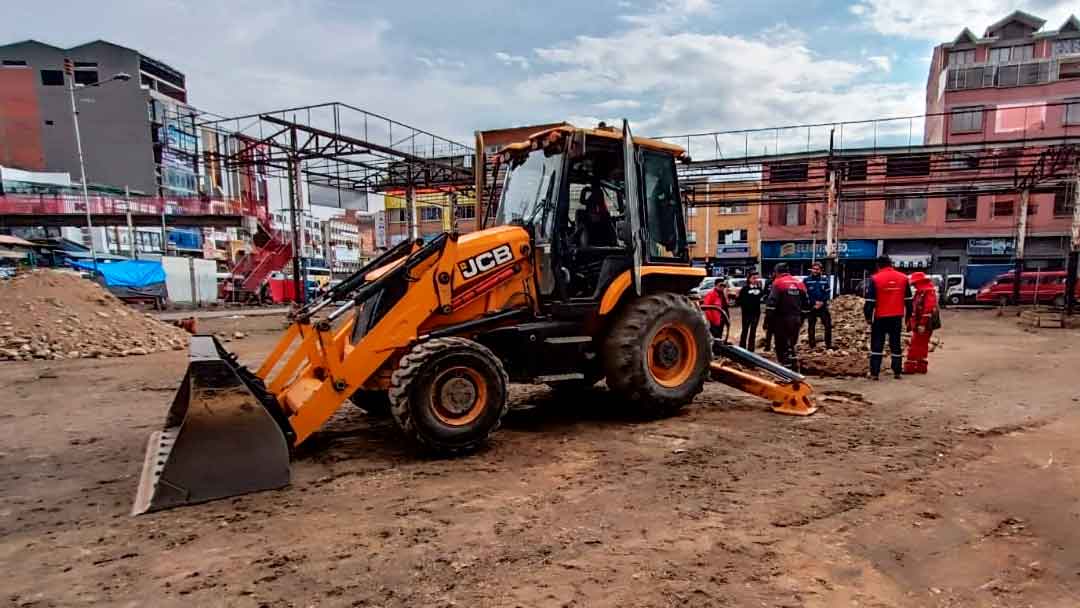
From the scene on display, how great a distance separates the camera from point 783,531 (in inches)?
132

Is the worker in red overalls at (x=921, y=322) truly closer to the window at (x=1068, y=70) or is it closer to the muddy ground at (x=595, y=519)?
the muddy ground at (x=595, y=519)

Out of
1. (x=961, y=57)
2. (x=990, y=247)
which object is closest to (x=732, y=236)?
(x=990, y=247)

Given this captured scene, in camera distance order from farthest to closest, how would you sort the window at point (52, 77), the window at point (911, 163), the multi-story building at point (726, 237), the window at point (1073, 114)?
the window at point (52, 77)
the multi-story building at point (726, 237)
the window at point (1073, 114)
the window at point (911, 163)

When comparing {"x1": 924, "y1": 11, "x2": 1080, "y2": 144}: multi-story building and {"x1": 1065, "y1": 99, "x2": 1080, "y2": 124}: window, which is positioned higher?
{"x1": 924, "y1": 11, "x2": 1080, "y2": 144}: multi-story building

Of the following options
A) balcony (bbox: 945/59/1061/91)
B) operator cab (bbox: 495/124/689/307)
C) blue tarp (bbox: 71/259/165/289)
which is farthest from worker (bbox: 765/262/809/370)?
balcony (bbox: 945/59/1061/91)

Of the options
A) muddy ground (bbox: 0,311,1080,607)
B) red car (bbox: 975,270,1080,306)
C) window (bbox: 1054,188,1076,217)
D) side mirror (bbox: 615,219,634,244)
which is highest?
window (bbox: 1054,188,1076,217)

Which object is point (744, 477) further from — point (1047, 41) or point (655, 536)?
point (1047, 41)

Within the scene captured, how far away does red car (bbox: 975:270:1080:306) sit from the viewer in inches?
965

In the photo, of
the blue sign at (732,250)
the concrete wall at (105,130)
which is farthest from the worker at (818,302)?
the concrete wall at (105,130)

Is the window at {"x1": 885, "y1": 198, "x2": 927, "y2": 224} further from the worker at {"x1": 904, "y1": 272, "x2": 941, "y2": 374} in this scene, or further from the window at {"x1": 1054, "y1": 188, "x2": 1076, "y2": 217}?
the worker at {"x1": 904, "y1": 272, "x2": 941, "y2": 374}

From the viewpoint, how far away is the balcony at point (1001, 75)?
35.2 meters

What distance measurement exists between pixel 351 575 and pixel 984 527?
11.6 ft

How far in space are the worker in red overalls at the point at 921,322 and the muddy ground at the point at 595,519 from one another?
243 cm

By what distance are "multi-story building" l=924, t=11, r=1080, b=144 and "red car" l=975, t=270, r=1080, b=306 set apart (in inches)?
434
